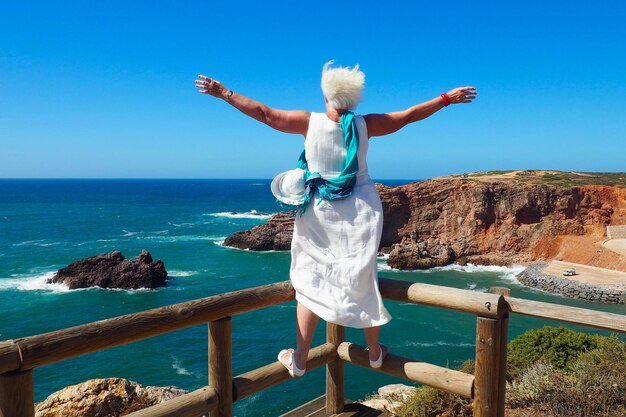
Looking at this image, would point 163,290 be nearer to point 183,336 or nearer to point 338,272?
point 183,336

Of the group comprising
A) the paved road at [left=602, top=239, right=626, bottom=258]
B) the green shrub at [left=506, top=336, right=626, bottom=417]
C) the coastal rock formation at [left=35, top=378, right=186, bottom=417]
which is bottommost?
the paved road at [left=602, top=239, right=626, bottom=258]

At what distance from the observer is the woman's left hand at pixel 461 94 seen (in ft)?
10.0

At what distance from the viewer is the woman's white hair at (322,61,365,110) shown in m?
2.91

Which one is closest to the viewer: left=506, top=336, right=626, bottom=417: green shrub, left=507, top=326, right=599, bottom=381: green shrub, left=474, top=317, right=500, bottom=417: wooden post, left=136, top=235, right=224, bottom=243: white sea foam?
left=474, top=317, right=500, bottom=417: wooden post

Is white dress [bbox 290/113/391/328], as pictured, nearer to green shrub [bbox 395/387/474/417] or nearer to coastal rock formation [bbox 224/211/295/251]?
green shrub [bbox 395/387/474/417]

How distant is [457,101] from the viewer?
3.08 metres

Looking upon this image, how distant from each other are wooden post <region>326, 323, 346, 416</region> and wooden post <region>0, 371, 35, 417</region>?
84.8 inches

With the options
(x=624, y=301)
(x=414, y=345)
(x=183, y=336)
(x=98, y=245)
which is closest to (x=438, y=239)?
(x=624, y=301)

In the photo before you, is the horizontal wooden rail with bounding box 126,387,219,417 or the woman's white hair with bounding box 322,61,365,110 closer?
the horizontal wooden rail with bounding box 126,387,219,417

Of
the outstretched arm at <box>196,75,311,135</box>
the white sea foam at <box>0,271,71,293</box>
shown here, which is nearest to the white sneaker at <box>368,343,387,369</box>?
the outstretched arm at <box>196,75,311,135</box>

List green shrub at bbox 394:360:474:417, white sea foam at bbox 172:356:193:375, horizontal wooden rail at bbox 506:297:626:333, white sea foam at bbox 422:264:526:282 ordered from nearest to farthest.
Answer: horizontal wooden rail at bbox 506:297:626:333 < green shrub at bbox 394:360:474:417 < white sea foam at bbox 172:356:193:375 < white sea foam at bbox 422:264:526:282

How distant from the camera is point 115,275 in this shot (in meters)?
30.7

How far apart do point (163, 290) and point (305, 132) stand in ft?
94.6

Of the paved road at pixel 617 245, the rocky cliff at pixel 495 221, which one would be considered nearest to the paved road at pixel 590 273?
the rocky cliff at pixel 495 221
